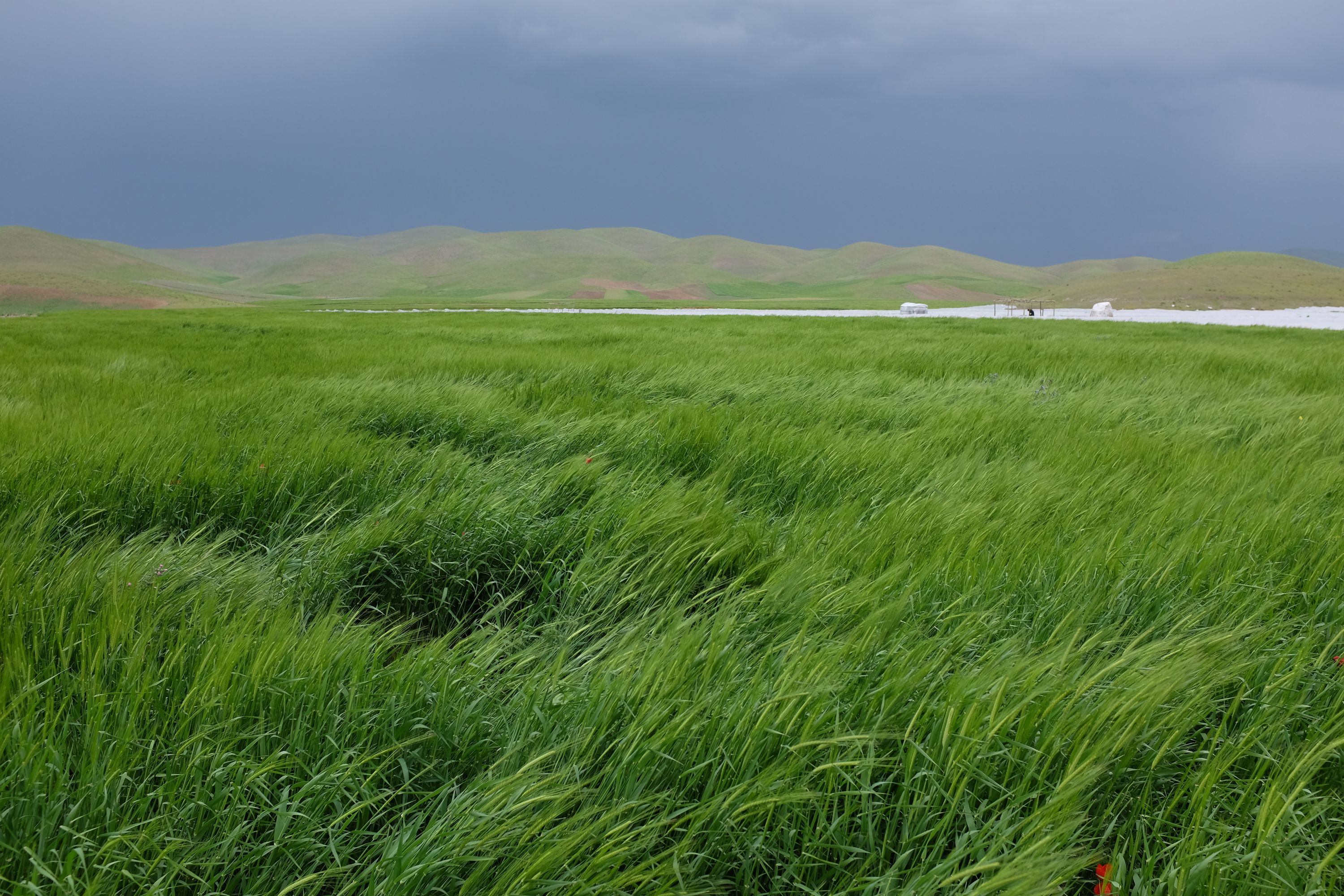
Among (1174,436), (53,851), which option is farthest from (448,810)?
(1174,436)

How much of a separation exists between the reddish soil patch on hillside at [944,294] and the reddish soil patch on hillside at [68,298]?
50.7m

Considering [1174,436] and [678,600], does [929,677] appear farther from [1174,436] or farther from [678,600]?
[1174,436]

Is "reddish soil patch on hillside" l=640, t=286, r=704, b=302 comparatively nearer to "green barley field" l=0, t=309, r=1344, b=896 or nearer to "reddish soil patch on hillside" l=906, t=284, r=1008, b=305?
"reddish soil patch on hillside" l=906, t=284, r=1008, b=305

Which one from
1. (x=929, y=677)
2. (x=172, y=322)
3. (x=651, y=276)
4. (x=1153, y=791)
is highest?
(x=651, y=276)

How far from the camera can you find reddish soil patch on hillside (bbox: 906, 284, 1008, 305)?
53.7 m

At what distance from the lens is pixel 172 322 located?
1305 centimetres

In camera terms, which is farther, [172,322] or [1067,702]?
[172,322]

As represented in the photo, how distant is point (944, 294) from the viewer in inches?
2408

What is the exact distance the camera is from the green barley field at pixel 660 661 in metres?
0.83

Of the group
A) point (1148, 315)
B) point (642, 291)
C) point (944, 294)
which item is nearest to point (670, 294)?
point (642, 291)

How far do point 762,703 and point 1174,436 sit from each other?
3070 mm

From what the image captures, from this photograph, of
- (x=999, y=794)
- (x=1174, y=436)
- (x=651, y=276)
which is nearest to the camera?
(x=999, y=794)

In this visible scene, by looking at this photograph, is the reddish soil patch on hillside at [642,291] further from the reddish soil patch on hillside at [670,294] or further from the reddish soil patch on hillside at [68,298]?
the reddish soil patch on hillside at [68,298]

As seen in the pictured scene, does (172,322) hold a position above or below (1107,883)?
above
